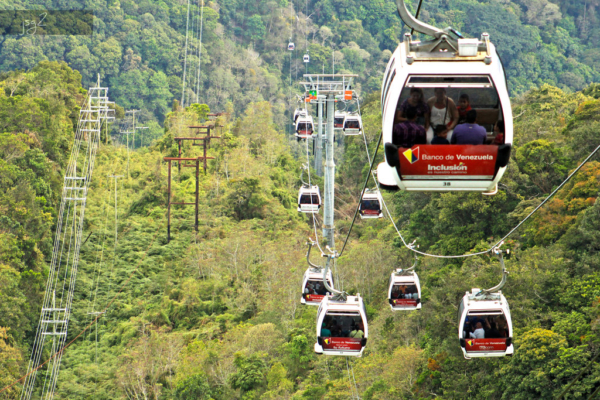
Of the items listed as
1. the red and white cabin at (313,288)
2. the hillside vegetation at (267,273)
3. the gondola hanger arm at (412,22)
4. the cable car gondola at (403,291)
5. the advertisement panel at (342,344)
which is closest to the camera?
the gondola hanger arm at (412,22)

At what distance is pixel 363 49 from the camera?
85.0 m

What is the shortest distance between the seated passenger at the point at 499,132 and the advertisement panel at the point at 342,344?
7.80 m

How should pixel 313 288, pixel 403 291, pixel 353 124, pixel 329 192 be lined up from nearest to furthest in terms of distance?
pixel 403 291
pixel 313 288
pixel 329 192
pixel 353 124

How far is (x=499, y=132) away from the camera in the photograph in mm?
7293

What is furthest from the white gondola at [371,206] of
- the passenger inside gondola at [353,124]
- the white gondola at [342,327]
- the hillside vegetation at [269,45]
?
the hillside vegetation at [269,45]

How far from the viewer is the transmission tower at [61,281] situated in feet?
88.4

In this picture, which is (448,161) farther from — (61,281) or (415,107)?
(61,281)

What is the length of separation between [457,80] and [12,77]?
40.7 metres

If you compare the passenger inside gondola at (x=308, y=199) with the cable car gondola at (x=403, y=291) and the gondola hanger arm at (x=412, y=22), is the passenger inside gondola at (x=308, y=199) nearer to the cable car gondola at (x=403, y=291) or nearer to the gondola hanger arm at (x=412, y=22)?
the cable car gondola at (x=403, y=291)

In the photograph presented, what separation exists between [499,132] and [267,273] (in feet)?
77.9

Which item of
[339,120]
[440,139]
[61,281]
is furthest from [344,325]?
[61,281]

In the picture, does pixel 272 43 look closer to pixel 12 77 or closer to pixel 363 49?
pixel 363 49

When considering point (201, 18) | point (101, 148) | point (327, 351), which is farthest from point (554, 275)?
point (201, 18)

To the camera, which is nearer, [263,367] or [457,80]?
[457,80]
